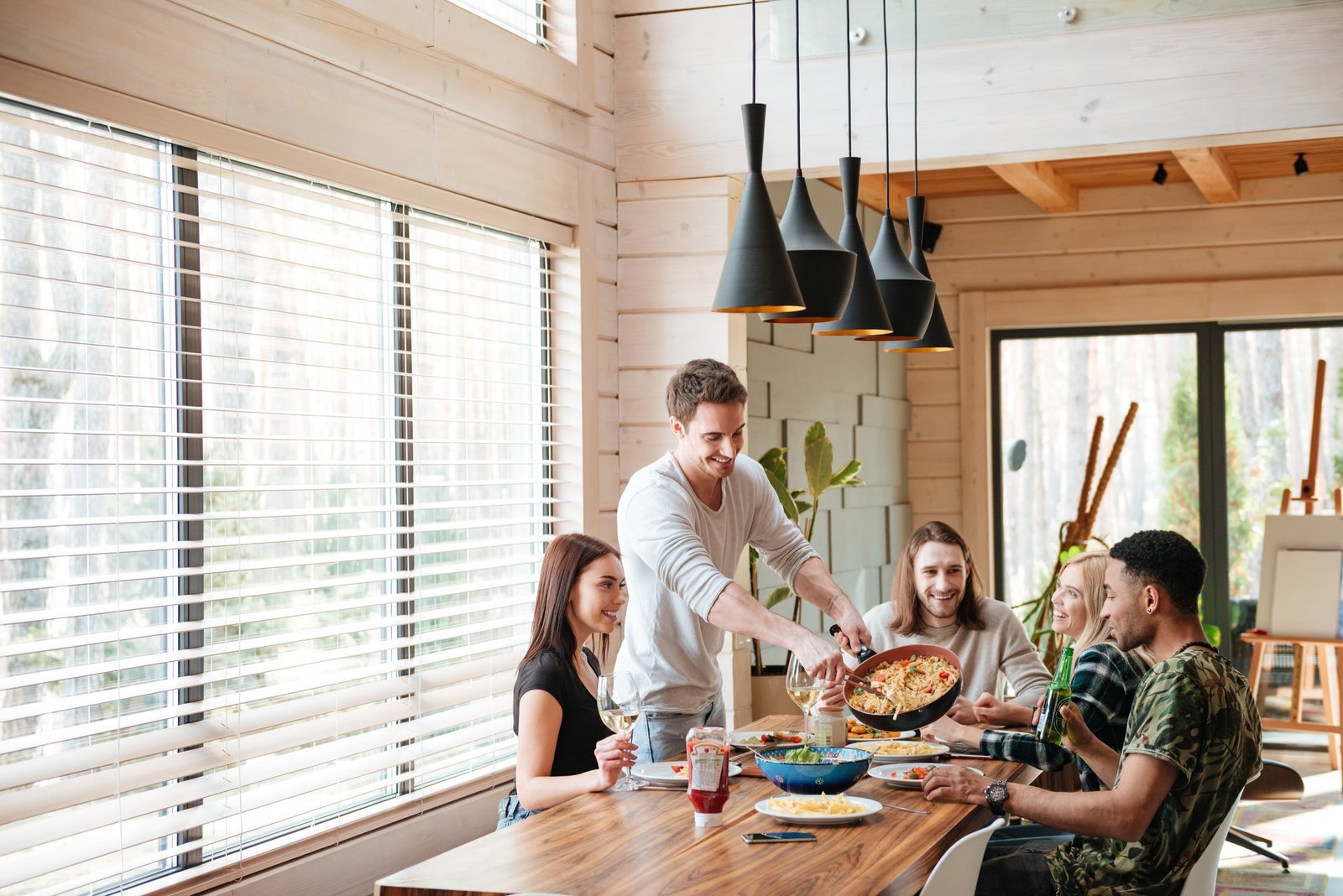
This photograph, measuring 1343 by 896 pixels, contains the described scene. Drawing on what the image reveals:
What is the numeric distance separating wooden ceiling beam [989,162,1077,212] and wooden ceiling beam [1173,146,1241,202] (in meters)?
0.59

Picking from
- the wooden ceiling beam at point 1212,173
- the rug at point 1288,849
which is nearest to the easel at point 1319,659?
the rug at point 1288,849

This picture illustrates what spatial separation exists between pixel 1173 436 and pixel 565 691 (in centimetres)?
535

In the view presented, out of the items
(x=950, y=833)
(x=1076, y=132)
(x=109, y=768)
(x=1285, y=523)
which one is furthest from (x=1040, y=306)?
(x=109, y=768)

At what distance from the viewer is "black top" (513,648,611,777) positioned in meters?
2.81

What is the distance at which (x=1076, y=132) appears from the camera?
4023 millimetres

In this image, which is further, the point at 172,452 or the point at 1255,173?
the point at 1255,173

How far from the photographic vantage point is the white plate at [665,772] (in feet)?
8.88

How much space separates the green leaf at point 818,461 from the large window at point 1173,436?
2.39 meters

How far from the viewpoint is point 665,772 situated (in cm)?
279

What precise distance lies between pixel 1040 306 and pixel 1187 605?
519 cm

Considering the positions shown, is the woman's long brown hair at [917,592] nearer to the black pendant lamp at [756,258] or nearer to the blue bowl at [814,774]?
the blue bowl at [814,774]

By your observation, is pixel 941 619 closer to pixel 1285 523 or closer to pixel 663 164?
pixel 663 164

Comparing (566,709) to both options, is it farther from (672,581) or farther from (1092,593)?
(1092,593)

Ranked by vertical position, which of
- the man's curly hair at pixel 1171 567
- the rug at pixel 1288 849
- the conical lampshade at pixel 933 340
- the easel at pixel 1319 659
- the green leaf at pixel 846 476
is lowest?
the rug at pixel 1288 849
